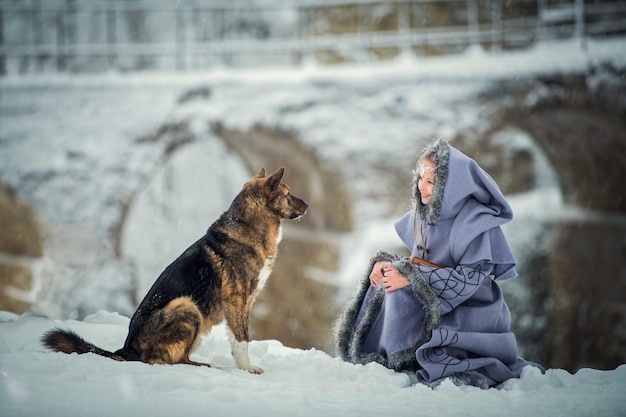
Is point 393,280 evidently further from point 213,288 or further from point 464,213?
point 213,288

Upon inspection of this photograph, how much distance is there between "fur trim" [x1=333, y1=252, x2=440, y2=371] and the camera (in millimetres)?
3910

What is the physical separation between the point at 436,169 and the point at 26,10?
44.8 feet

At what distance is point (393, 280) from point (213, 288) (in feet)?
3.31

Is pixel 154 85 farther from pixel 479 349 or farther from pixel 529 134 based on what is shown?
pixel 479 349

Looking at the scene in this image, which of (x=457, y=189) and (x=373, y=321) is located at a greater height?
(x=457, y=189)

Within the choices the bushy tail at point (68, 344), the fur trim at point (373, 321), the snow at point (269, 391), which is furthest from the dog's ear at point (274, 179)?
the bushy tail at point (68, 344)

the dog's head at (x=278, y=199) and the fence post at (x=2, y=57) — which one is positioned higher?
the fence post at (x=2, y=57)

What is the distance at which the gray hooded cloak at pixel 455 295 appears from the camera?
3916 mm

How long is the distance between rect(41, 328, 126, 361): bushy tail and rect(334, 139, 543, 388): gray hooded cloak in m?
1.38

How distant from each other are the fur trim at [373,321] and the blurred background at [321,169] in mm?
7770

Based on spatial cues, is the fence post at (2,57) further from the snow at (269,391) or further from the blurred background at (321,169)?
the snow at (269,391)

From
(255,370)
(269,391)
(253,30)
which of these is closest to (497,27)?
(253,30)

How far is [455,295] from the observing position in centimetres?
394

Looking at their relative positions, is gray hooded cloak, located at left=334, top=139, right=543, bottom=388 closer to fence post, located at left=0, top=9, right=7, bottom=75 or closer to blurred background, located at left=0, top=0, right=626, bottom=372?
blurred background, located at left=0, top=0, right=626, bottom=372
